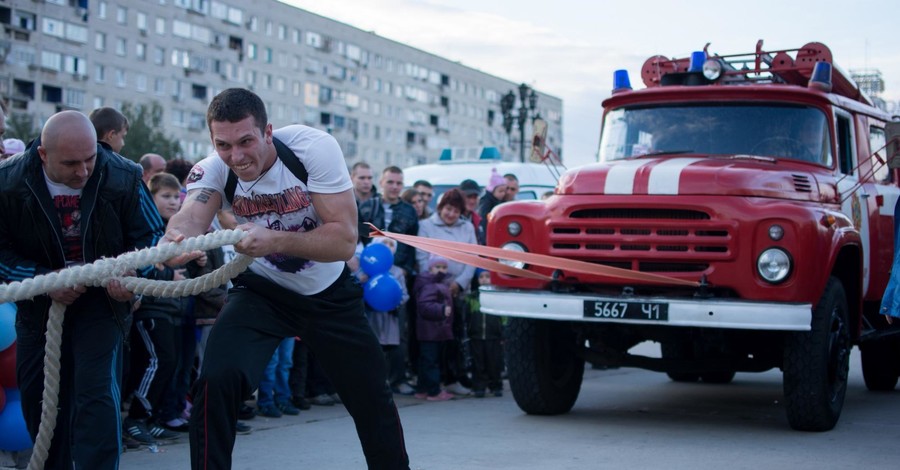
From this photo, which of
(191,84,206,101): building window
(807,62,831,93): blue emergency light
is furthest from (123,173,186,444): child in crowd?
(191,84,206,101): building window

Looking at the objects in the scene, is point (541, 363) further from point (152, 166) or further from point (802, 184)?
point (152, 166)

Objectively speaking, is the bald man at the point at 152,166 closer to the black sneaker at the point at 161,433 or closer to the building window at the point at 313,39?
the black sneaker at the point at 161,433

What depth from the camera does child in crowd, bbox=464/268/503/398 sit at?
10.3 m

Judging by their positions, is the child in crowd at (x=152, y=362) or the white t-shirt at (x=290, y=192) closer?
the white t-shirt at (x=290, y=192)

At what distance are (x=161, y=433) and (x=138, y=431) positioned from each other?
274 millimetres

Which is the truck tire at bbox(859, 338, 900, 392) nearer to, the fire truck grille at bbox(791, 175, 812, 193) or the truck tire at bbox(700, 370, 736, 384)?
the truck tire at bbox(700, 370, 736, 384)

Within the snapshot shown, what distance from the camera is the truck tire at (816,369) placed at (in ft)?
25.0

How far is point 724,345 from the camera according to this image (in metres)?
8.15

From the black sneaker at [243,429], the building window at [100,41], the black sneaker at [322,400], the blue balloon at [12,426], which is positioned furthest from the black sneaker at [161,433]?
the building window at [100,41]

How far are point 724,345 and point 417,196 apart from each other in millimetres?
3986

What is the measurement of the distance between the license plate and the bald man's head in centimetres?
389

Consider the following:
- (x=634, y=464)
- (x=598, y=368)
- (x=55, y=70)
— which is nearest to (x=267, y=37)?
(x=55, y=70)

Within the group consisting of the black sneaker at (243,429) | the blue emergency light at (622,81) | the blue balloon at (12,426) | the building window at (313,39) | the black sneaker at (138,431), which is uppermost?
the building window at (313,39)

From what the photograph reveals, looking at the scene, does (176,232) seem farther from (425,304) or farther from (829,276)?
(425,304)
